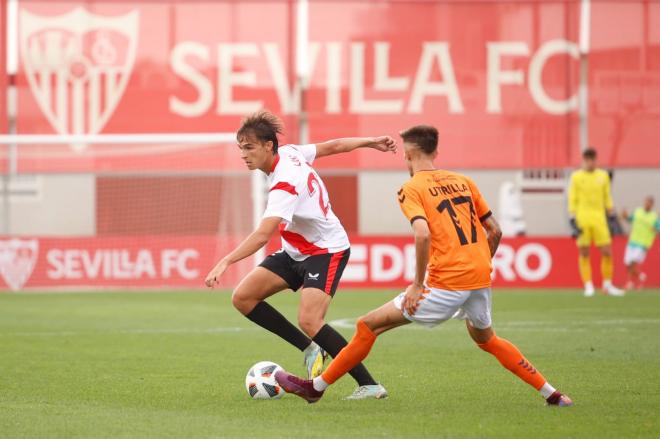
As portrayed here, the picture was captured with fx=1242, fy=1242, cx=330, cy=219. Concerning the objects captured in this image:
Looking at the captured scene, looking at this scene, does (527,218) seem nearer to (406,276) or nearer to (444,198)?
(406,276)

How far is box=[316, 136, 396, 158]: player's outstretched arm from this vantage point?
362 inches

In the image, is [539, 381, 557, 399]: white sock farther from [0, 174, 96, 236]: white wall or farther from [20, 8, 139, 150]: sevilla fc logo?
[0, 174, 96, 236]: white wall

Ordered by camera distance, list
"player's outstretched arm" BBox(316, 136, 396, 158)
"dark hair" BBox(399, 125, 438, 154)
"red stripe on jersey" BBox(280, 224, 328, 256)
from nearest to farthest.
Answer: "dark hair" BBox(399, 125, 438, 154), "red stripe on jersey" BBox(280, 224, 328, 256), "player's outstretched arm" BBox(316, 136, 396, 158)

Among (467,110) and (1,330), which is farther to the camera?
(467,110)

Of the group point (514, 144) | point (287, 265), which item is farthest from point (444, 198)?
point (514, 144)

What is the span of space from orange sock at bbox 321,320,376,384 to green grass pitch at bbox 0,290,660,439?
0.28 meters

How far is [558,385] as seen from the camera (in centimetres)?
919

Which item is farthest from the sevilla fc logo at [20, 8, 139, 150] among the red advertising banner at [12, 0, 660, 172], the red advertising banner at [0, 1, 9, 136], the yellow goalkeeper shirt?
the yellow goalkeeper shirt

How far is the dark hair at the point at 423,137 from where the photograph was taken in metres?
7.86

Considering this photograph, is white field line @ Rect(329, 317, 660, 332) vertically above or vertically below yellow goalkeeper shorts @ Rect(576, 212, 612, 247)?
below

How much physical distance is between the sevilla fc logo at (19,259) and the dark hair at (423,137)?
656 inches

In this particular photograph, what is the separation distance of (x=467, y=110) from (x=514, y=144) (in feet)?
3.91

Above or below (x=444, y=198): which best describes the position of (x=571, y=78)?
above

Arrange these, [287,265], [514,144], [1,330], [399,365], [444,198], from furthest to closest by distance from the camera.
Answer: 1. [514,144]
2. [1,330]
3. [399,365]
4. [287,265]
5. [444,198]
